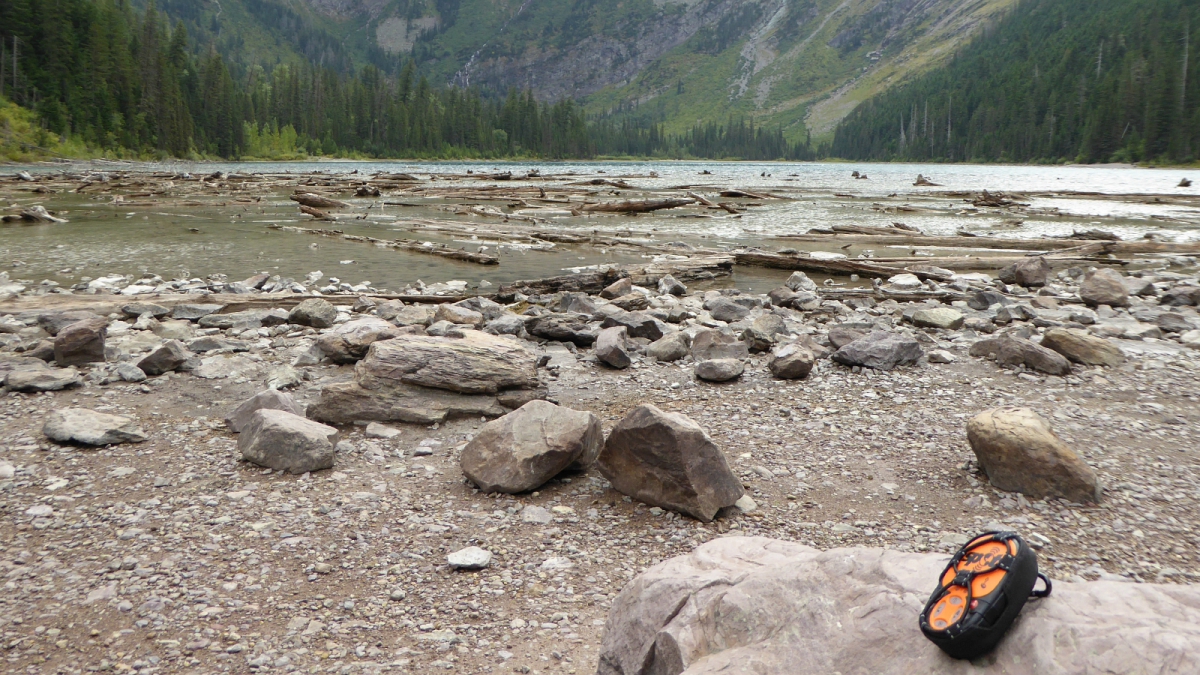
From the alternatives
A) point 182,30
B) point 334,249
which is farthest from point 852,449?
point 182,30

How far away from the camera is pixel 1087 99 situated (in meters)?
138

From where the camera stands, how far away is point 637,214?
32625 millimetres

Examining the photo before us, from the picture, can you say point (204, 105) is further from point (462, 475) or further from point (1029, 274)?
point (462, 475)

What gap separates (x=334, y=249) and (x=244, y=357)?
12.4m

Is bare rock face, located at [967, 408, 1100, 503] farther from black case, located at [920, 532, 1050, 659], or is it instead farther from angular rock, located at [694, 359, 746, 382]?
black case, located at [920, 532, 1050, 659]

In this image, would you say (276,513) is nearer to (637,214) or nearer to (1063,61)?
(637,214)

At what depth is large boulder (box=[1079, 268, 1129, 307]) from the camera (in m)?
12.6

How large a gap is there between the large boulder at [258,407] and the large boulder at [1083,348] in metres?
8.67

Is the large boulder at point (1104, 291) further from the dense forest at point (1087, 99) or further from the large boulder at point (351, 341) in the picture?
the dense forest at point (1087, 99)

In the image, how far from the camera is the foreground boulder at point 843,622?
2000 mm

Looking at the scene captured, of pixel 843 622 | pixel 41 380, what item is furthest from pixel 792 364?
pixel 41 380

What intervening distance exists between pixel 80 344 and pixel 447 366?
4.71 m

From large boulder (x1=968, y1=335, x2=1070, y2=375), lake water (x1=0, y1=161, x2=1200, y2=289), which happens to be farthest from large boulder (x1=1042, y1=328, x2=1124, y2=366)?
lake water (x1=0, y1=161, x2=1200, y2=289)

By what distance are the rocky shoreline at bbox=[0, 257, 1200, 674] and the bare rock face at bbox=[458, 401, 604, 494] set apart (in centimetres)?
5
